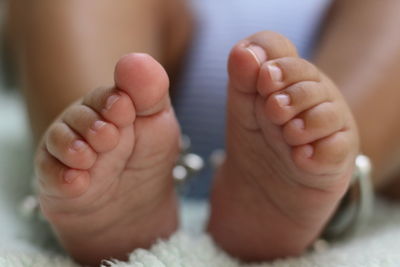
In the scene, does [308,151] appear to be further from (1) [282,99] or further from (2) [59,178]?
(2) [59,178]

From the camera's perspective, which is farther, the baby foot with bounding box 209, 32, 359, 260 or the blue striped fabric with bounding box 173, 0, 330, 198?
the blue striped fabric with bounding box 173, 0, 330, 198

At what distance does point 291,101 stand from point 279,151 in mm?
46

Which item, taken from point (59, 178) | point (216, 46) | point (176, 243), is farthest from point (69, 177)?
point (216, 46)

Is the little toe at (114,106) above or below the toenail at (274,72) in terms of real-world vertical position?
below

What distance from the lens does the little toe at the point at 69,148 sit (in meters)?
0.40

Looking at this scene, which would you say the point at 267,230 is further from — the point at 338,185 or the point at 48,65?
the point at 48,65

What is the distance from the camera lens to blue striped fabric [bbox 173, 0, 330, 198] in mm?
673

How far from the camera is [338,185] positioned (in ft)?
1.44

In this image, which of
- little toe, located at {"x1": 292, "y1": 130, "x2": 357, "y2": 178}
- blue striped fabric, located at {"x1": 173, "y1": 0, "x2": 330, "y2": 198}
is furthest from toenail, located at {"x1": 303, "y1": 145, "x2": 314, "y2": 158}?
blue striped fabric, located at {"x1": 173, "y1": 0, "x2": 330, "y2": 198}

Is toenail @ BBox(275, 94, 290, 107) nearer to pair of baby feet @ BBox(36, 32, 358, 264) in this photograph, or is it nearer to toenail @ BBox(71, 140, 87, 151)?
pair of baby feet @ BBox(36, 32, 358, 264)

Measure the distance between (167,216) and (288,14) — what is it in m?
0.36

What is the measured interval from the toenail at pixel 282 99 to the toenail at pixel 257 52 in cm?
3

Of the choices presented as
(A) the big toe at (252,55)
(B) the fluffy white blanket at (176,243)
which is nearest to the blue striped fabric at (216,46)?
(B) the fluffy white blanket at (176,243)

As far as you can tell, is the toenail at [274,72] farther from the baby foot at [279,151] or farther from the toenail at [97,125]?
the toenail at [97,125]
